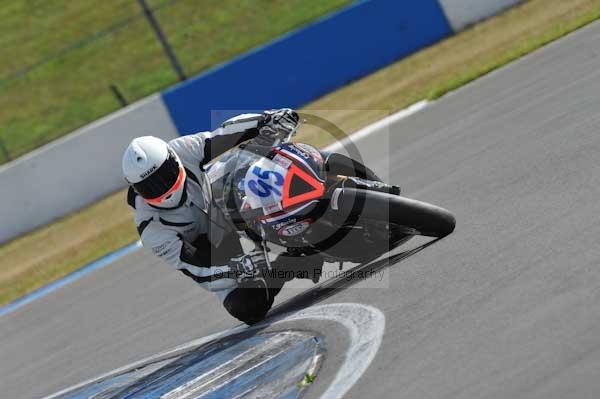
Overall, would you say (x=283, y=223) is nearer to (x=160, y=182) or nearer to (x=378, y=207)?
(x=378, y=207)

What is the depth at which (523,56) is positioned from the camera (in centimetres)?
1283

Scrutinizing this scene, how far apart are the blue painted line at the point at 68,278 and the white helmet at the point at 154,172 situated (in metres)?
5.04

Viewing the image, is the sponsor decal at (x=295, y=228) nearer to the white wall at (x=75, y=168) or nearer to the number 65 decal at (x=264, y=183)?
the number 65 decal at (x=264, y=183)

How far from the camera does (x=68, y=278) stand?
11695mm

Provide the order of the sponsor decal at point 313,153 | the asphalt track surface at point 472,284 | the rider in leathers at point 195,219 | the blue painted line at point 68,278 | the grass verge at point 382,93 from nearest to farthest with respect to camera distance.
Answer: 1. the asphalt track surface at point 472,284
2. the sponsor decal at point 313,153
3. the rider in leathers at point 195,219
4. the blue painted line at point 68,278
5. the grass verge at point 382,93

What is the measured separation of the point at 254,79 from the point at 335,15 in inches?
72.3

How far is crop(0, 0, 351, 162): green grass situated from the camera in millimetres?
19766

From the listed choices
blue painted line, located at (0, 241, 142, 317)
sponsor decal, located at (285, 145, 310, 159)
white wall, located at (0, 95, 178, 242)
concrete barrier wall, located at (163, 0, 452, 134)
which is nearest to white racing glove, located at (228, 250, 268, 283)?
sponsor decal, located at (285, 145, 310, 159)

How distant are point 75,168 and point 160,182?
993 cm

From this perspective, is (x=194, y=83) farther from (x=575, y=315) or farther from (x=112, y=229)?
(x=575, y=315)

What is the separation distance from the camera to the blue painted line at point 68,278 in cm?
1138

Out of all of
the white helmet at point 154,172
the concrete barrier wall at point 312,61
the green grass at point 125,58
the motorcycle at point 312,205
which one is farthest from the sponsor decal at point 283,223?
the green grass at point 125,58

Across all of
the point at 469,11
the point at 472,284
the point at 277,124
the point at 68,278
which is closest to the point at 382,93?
the point at 469,11

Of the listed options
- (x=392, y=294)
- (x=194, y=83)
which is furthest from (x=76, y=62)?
(x=392, y=294)
